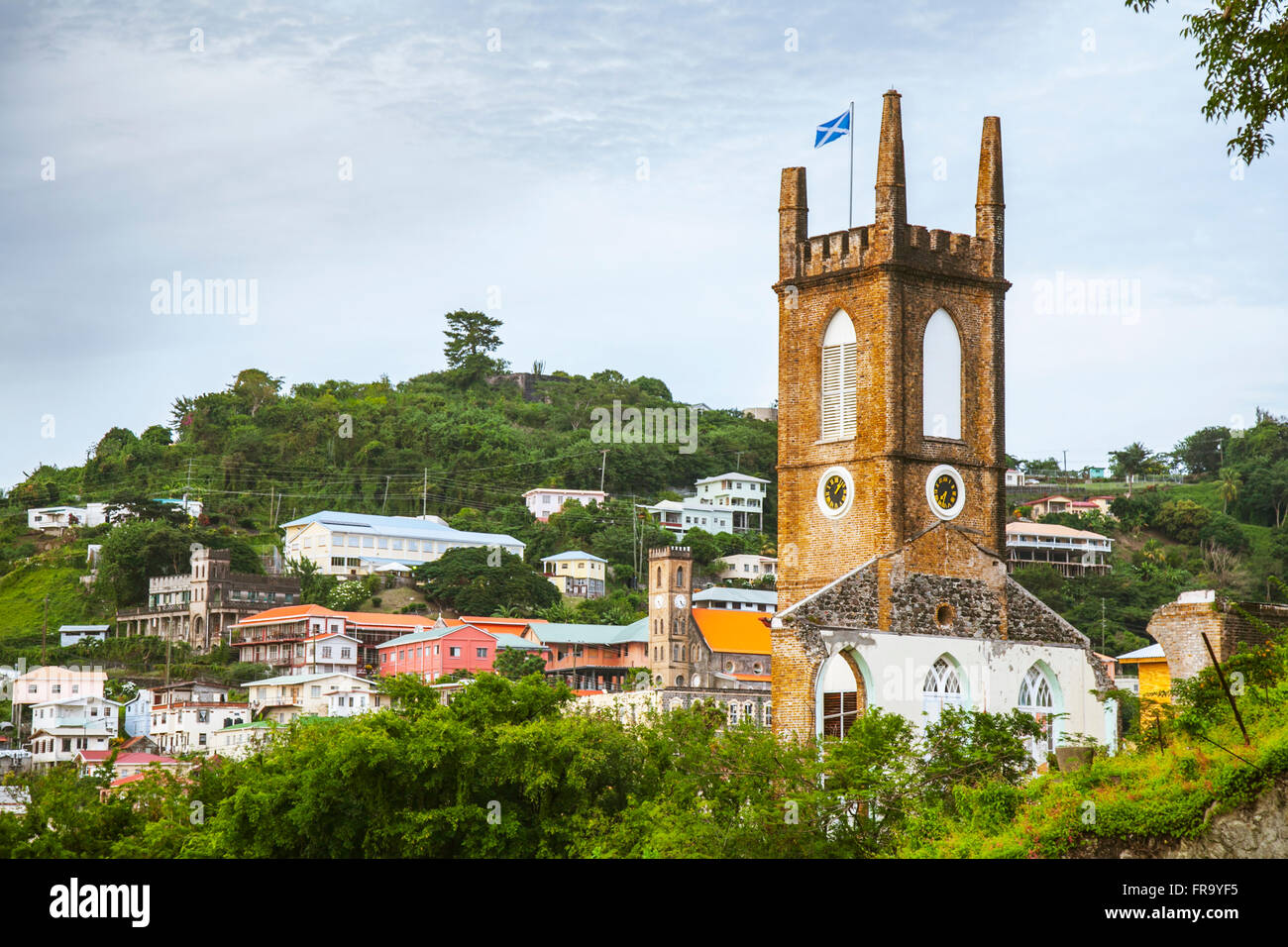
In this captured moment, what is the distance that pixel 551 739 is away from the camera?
31.8 metres

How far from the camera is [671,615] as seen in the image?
119 meters

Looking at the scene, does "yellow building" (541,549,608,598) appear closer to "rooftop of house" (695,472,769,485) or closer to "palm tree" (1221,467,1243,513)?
"rooftop of house" (695,472,769,485)

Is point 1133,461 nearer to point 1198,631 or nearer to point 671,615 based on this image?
point 671,615

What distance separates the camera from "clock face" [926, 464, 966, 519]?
3704cm

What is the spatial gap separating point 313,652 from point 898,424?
80.9 meters

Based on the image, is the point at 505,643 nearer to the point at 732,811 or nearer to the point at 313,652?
the point at 313,652

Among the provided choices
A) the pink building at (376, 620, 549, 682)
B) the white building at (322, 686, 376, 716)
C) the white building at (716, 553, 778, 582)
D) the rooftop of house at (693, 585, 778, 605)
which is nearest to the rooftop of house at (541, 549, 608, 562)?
the white building at (716, 553, 778, 582)

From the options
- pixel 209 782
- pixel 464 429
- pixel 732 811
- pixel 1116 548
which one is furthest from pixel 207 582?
pixel 732 811

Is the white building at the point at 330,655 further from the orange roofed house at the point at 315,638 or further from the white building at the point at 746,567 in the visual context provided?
the white building at the point at 746,567

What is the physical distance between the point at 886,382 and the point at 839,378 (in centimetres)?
135

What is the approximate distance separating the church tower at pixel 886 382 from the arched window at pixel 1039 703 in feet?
8.70

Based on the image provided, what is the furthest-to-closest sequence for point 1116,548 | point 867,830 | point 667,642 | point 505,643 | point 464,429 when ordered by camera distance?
point 464,429 → point 1116,548 → point 667,642 → point 505,643 → point 867,830

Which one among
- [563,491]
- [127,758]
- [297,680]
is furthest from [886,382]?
[563,491]
